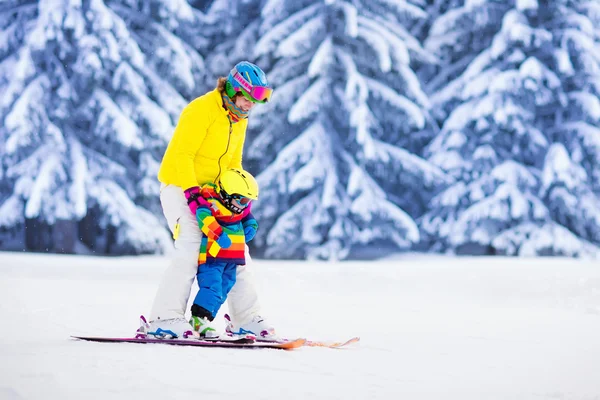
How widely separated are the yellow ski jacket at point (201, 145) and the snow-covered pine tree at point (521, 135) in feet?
41.1

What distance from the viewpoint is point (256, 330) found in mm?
5871

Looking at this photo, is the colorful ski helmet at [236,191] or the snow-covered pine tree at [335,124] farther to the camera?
the snow-covered pine tree at [335,124]

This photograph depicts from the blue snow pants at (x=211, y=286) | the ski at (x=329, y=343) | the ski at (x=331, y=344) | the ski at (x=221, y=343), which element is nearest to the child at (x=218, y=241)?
the blue snow pants at (x=211, y=286)

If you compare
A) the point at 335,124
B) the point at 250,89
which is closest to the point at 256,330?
the point at 250,89

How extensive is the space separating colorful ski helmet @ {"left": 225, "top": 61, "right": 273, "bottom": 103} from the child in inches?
21.5

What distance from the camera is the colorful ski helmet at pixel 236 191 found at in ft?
18.9

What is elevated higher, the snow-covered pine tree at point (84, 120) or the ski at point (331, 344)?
the ski at point (331, 344)

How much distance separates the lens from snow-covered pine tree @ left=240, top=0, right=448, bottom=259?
55.0 feet

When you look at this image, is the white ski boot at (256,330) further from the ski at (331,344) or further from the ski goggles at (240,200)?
the ski goggles at (240,200)

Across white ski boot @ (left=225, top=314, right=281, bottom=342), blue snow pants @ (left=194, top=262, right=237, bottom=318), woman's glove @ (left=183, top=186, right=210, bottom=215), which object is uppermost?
woman's glove @ (left=183, top=186, right=210, bottom=215)

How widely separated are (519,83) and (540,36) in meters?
1.16

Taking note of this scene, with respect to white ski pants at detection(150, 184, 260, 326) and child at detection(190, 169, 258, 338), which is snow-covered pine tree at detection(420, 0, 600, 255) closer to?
white ski pants at detection(150, 184, 260, 326)

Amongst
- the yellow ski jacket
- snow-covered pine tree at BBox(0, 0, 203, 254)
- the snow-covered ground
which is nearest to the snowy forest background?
snow-covered pine tree at BBox(0, 0, 203, 254)

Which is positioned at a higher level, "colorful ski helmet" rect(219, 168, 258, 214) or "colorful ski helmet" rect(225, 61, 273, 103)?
"colorful ski helmet" rect(225, 61, 273, 103)
